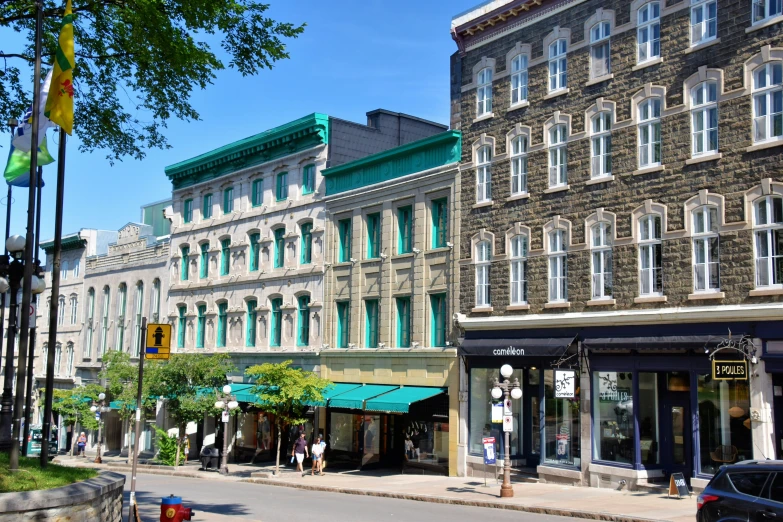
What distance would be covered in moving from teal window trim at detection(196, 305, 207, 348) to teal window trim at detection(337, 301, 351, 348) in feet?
34.9

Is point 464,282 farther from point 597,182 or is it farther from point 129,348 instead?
point 129,348

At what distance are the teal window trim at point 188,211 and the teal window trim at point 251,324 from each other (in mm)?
7497

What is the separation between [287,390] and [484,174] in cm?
1044

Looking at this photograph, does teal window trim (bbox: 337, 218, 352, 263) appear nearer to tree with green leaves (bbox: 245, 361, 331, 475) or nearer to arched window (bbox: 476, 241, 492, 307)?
tree with green leaves (bbox: 245, 361, 331, 475)

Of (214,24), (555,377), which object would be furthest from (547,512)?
(214,24)

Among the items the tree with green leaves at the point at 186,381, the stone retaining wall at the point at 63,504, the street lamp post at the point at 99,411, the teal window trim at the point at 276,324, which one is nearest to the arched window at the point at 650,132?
the stone retaining wall at the point at 63,504

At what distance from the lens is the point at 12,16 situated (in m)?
17.2

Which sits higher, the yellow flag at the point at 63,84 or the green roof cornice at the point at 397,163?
the green roof cornice at the point at 397,163

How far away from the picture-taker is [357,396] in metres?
33.3

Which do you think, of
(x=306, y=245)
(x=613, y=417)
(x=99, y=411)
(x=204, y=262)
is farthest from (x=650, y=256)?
(x=99, y=411)

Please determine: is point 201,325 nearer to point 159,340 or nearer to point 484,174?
point 484,174

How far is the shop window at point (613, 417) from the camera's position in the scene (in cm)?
2491

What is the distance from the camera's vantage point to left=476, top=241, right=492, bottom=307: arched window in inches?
1179

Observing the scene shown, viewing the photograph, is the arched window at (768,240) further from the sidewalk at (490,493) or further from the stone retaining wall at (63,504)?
the stone retaining wall at (63,504)
